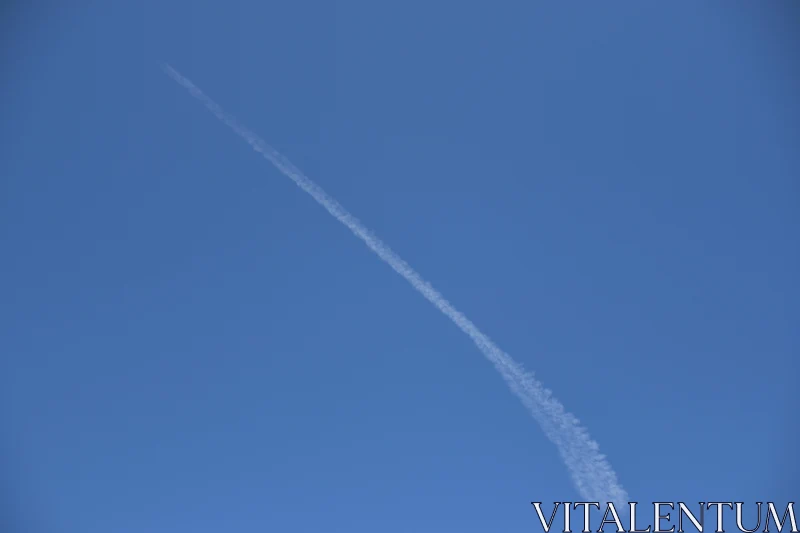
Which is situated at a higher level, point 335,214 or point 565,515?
point 335,214

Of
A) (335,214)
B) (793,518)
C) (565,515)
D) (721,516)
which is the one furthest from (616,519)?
(335,214)

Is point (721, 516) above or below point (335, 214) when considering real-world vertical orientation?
below

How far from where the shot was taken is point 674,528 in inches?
698

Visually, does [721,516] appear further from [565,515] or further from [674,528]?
[565,515]

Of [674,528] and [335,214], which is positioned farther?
[335,214]

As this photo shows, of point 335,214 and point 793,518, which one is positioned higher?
point 335,214

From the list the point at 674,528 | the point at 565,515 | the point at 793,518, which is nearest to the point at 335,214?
the point at 565,515

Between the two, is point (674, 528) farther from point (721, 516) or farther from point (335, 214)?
point (335, 214)

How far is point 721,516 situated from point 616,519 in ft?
10.7

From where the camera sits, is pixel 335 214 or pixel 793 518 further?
pixel 335 214

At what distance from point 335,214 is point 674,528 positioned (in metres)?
14.7

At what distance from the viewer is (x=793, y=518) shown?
17.6 m

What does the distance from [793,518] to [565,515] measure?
21.9 ft

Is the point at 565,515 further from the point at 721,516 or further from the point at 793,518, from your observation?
the point at 793,518
